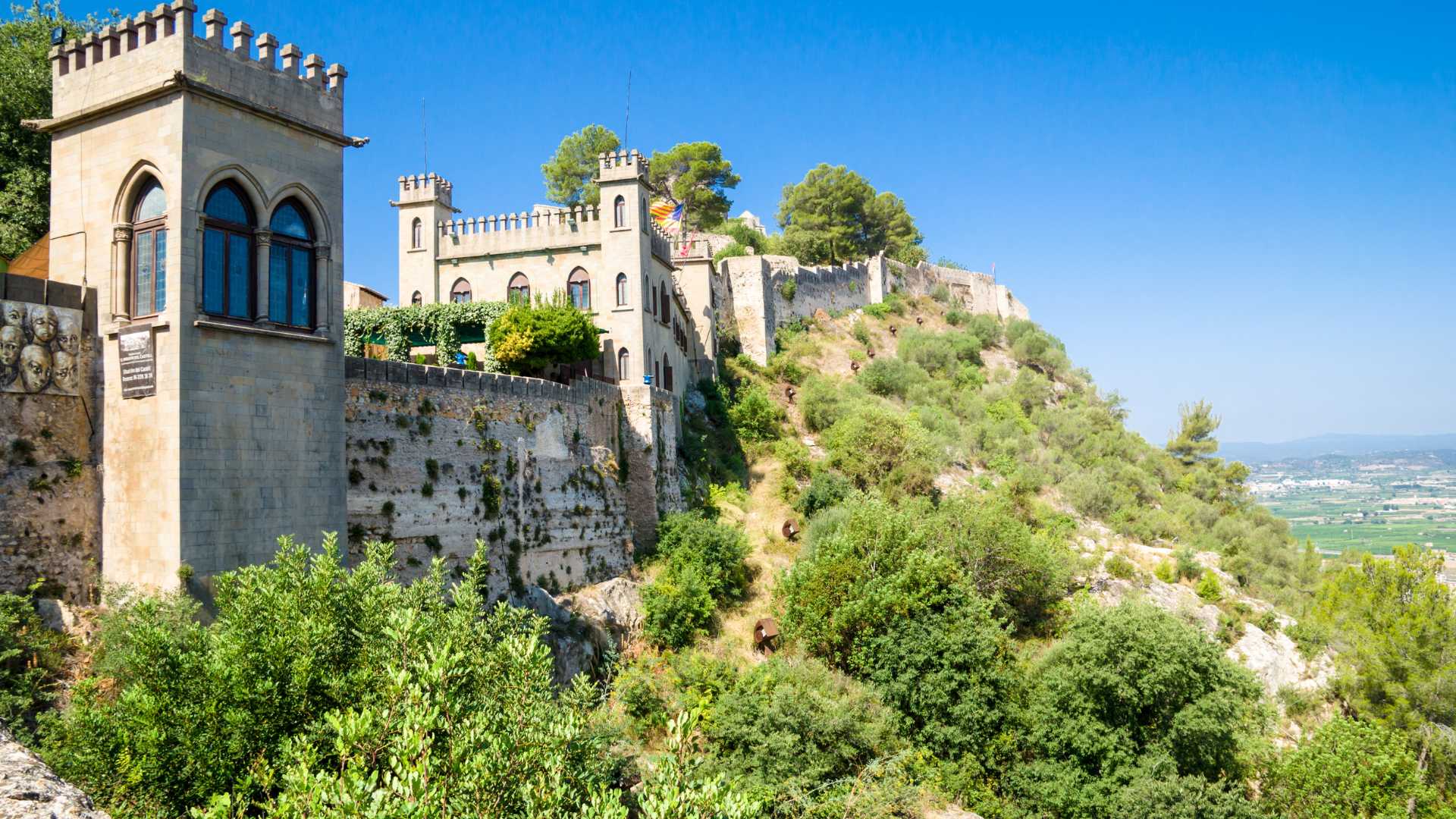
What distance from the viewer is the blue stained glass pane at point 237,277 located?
14773 mm

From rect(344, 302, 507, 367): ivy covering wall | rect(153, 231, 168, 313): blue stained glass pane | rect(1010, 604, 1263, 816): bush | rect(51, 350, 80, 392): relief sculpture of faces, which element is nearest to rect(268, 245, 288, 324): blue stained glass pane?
rect(153, 231, 168, 313): blue stained glass pane

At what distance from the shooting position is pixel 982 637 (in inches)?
968

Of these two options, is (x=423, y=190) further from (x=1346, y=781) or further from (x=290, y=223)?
(x=1346, y=781)

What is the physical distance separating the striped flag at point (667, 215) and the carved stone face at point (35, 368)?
86.2ft

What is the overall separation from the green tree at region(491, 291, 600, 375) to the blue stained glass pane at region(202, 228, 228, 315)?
11.9 meters

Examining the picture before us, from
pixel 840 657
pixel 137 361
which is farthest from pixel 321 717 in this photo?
pixel 840 657

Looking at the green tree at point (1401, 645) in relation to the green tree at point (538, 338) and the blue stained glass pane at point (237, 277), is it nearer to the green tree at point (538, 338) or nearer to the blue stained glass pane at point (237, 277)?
the green tree at point (538, 338)

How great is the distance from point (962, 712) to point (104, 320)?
1953 cm

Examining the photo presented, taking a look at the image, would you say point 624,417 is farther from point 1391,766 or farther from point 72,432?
point 1391,766

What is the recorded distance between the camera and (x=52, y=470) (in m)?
14.0

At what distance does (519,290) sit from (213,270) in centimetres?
1689

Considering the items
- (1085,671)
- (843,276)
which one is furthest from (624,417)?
(843,276)

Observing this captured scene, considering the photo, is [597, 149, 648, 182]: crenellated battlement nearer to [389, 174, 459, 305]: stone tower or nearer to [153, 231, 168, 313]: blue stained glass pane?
[389, 174, 459, 305]: stone tower

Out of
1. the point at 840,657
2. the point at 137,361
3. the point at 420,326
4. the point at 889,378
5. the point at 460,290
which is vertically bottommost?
the point at 840,657
